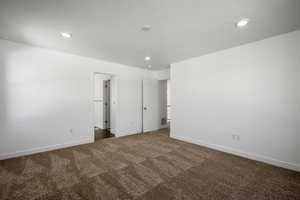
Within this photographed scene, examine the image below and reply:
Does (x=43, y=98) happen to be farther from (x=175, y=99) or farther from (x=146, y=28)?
(x=175, y=99)

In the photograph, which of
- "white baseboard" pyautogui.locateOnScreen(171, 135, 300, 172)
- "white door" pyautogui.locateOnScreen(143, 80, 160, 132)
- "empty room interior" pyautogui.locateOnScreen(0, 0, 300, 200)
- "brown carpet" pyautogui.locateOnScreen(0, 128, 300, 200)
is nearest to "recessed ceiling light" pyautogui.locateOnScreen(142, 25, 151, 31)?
"empty room interior" pyautogui.locateOnScreen(0, 0, 300, 200)

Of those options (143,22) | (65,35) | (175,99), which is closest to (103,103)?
(175,99)

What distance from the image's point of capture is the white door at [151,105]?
485 centimetres

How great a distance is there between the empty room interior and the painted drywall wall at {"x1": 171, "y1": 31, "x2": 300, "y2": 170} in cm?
2

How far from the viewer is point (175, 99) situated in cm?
409

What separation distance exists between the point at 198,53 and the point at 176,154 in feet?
8.78

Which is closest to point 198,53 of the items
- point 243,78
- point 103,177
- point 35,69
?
point 243,78

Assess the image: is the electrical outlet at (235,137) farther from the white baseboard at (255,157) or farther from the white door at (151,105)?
the white door at (151,105)

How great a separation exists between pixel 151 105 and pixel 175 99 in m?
1.29

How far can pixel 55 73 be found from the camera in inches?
122

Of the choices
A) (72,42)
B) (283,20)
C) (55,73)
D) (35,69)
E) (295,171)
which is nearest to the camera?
(283,20)

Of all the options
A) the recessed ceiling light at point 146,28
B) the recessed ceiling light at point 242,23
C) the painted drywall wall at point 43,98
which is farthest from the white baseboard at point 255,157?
the painted drywall wall at point 43,98

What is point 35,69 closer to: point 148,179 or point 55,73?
point 55,73

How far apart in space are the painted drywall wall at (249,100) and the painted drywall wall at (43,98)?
3.00m
